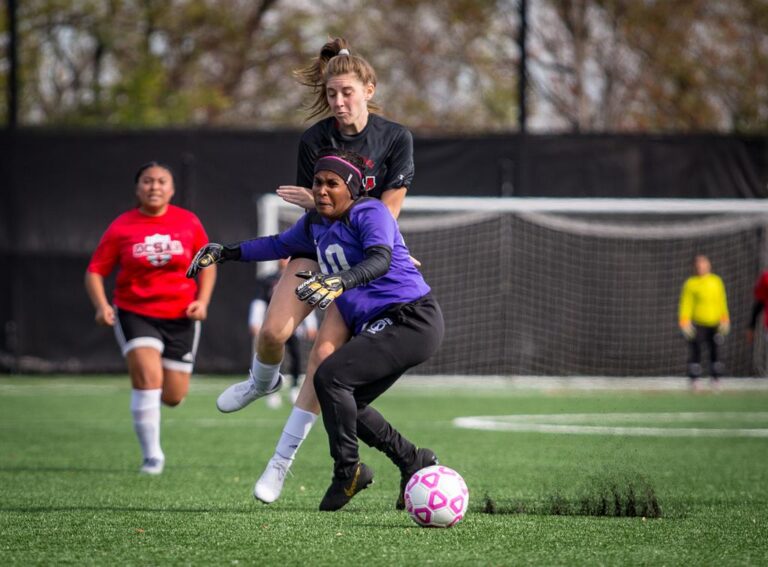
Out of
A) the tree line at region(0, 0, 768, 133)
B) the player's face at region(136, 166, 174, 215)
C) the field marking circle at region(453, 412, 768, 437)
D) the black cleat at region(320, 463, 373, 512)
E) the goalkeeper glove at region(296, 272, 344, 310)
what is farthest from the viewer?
the tree line at region(0, 0, 768, 133)

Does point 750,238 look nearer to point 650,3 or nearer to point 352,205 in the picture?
point 650,3

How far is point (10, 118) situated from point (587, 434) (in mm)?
11835

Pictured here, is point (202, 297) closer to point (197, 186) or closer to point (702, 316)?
point (197, 186)

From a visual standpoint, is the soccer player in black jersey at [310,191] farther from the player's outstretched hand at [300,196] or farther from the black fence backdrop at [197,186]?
the black fence backdrop at [197,186]

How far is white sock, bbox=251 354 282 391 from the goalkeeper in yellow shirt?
1272cm

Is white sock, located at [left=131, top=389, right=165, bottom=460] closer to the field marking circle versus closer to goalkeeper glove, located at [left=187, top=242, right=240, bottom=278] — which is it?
goalkeeper glove, located at [left=187, top=242, right=240, bottom=278]

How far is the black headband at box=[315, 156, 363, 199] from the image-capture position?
6.00 meters

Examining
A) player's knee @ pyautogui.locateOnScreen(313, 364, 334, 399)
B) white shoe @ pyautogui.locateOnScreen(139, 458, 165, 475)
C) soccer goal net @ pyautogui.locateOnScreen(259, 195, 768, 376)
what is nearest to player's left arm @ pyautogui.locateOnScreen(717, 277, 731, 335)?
soccer goal net @ pyautogui.locateOnScreen(259, 195, 768, 376)

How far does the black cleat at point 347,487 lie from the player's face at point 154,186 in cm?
323

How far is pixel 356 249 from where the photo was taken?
19.7ft

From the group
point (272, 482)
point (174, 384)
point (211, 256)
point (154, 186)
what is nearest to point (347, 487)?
point (272, 482)

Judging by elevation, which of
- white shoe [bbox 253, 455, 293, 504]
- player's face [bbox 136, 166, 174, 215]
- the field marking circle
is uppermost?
player's face [bbox 136, 166, 174, 215]

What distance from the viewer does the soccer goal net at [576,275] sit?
1900cm

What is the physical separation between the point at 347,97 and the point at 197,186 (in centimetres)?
1317
